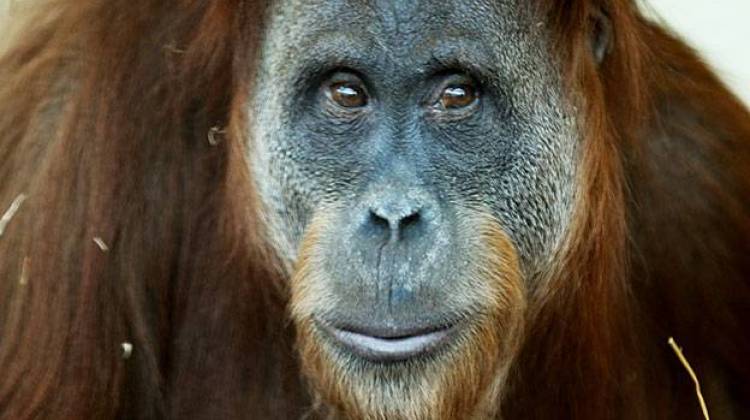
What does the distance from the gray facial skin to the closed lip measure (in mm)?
19

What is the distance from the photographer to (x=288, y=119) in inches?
112

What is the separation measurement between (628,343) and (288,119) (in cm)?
93

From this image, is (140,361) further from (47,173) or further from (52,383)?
(47,173)

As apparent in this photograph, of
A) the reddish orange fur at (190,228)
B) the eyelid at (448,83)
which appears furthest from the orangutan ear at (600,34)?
the eyelid at (448,83)

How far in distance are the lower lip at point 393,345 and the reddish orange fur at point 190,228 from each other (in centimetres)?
35

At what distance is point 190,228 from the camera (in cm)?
311

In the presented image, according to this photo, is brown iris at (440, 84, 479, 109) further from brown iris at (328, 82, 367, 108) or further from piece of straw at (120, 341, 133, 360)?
piece of straw at (120, 341, 133, 360)

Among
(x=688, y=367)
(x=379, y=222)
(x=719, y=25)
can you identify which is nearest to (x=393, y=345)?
(x=379, y=222)

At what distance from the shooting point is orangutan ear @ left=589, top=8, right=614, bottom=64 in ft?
9.76

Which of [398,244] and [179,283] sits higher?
[398,244]

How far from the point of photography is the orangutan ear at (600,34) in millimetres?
2975

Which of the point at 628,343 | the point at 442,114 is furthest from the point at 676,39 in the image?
the point at 442,114

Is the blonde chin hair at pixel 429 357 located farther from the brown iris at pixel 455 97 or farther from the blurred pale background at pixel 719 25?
the blurred pale background at pixel 719 25

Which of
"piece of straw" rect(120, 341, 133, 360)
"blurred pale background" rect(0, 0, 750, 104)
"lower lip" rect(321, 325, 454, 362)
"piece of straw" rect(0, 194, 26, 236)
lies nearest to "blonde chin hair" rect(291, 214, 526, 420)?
"lower lip" rect(321, 325, 454, 362)
